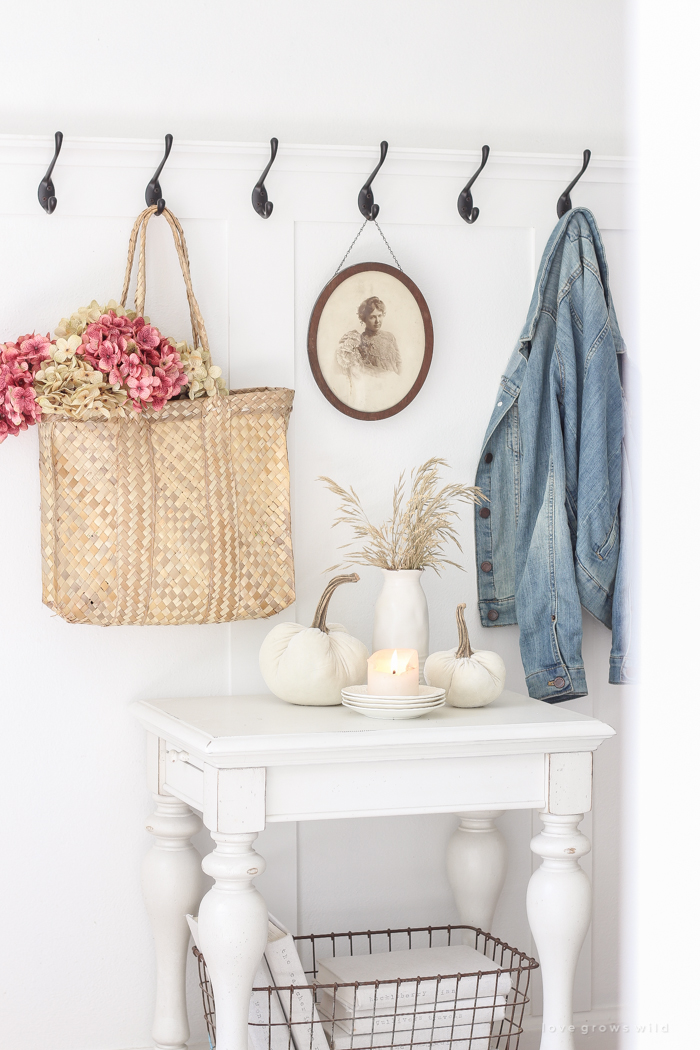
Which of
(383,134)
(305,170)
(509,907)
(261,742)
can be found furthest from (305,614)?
(383,134)

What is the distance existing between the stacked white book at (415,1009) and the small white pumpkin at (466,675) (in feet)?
1.31

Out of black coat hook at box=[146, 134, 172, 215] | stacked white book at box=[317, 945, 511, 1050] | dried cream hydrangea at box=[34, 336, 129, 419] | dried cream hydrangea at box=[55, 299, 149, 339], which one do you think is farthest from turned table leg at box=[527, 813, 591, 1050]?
black coat hook at box=[146, 134, 172, 215]

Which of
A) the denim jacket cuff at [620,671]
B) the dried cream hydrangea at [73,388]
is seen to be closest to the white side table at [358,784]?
the denim jacket cuff at [620,671]

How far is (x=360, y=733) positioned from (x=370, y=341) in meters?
0.76

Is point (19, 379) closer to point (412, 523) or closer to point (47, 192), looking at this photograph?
point (47, 192)

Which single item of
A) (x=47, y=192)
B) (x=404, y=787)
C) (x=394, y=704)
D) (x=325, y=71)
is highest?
(x=325, y=71)

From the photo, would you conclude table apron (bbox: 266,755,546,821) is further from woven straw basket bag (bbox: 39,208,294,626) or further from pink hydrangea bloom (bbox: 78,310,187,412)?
pink hydrangea bloom (bbox: 78,310,187,412)

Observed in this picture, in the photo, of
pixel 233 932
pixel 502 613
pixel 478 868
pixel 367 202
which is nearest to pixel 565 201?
pixel 367 202

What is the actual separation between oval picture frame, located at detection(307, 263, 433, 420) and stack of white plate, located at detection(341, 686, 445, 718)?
22.9 inches

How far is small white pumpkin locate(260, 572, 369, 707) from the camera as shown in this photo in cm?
139

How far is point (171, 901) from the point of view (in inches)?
57.8

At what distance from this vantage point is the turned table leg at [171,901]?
1.47 m

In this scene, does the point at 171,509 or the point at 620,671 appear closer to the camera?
the point at 171,509

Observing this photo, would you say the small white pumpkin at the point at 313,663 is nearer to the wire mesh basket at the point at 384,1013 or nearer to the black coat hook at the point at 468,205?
the wire mesh basket at the point at 384,1013
